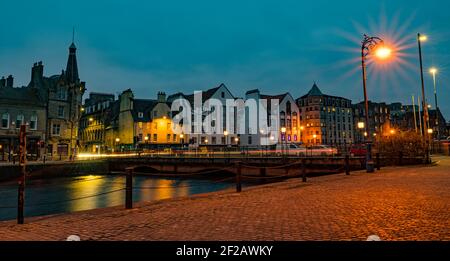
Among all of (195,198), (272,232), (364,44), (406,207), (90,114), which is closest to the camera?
(272,232)

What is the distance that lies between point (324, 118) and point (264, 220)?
81.4 meters

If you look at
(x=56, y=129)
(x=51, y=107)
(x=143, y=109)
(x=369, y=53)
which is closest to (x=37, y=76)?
(x=51, y=107)

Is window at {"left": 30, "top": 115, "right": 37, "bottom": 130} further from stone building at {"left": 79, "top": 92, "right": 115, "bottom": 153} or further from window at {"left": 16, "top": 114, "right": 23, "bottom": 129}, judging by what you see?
stone building at {"left": 79, "top": 92, "right": 115, "bottom": 153}

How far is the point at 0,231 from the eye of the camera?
600 centimetres

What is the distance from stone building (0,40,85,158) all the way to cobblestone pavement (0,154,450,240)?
4080 centimetres

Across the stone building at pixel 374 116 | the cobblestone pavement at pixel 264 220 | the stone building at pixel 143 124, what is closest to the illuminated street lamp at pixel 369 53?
the cobblestone pavement at pixel 264 220

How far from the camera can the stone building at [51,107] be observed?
45500 millimetres

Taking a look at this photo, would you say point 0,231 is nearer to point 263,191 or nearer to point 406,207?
point 263,191

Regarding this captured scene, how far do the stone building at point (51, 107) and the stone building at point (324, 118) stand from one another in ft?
186

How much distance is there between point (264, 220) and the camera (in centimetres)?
635

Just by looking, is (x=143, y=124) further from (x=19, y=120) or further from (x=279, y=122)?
(x=279, y=122)

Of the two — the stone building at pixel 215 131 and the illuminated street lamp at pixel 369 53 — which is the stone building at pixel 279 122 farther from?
the illuminated street lamp at pixel 369 53
